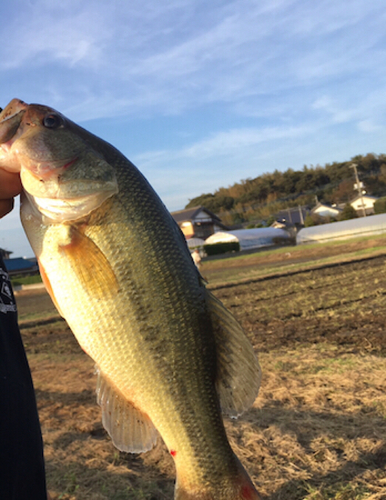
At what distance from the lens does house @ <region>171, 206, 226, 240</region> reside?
60.2m

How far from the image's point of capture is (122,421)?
1785 mm

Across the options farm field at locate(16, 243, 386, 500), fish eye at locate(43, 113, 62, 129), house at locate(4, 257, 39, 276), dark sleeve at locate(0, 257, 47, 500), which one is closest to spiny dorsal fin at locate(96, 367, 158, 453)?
dark sleeve at locate(0, 257, 47, 500)

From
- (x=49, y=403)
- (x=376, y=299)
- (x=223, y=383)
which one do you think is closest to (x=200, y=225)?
(x=376, y=299)

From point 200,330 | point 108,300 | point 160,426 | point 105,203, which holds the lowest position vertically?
point 160,426

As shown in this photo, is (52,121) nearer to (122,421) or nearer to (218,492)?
(122,421)

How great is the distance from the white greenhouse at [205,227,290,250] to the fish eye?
4771cm

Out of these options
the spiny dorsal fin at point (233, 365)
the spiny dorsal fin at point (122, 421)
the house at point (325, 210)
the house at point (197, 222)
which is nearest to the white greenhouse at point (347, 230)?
the house at point (197, 222)

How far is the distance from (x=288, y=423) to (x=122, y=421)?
3037 mm

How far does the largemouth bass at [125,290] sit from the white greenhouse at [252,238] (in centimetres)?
4764

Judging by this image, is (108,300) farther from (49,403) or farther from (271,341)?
(271,341)

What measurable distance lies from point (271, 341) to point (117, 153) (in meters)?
6.54

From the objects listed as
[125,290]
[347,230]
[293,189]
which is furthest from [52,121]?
[293,189]

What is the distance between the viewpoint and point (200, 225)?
204ft

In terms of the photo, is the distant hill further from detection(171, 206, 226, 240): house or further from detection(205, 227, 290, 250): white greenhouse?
detection(205, 227, 290, 250): white greenhouse
